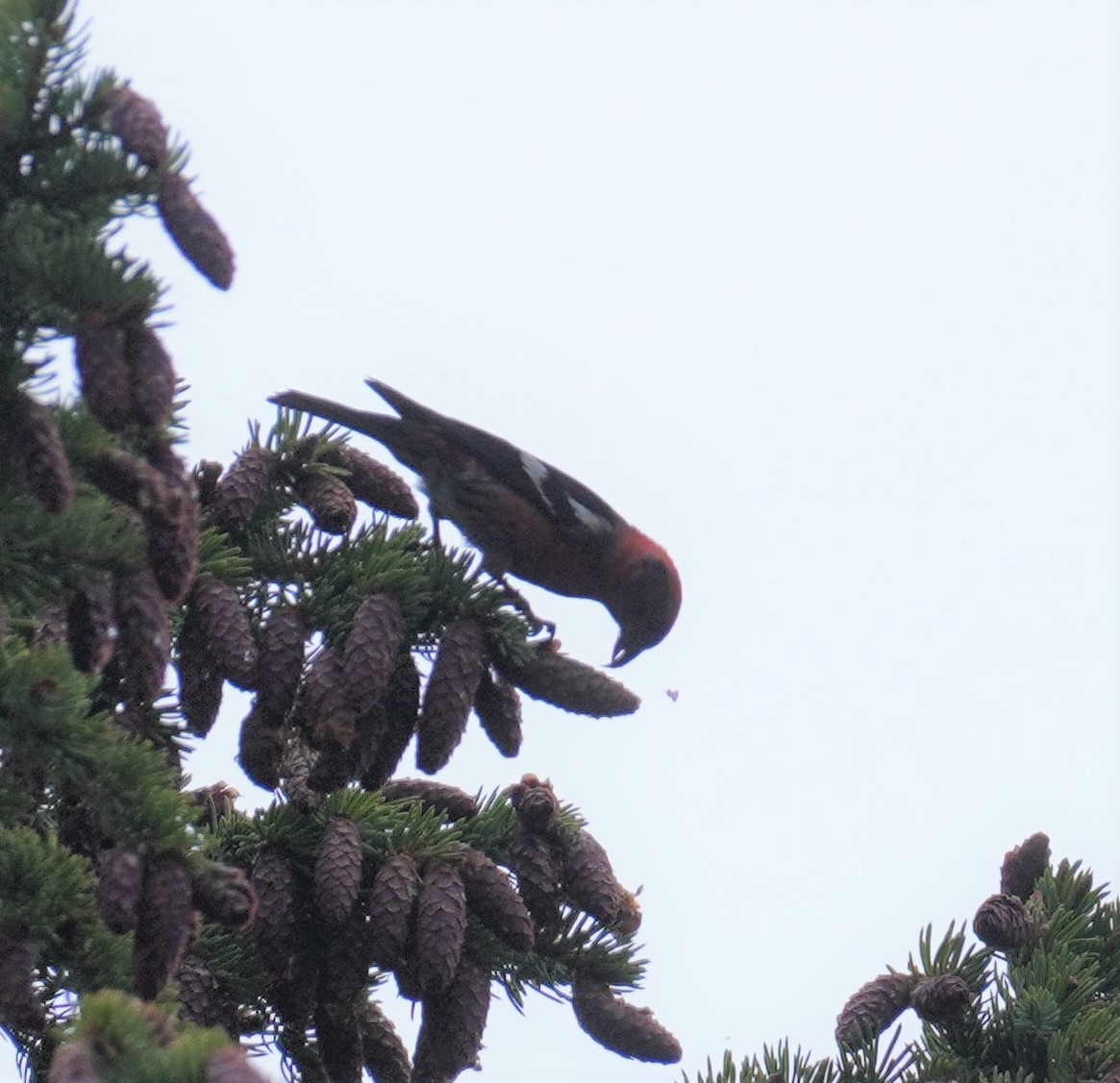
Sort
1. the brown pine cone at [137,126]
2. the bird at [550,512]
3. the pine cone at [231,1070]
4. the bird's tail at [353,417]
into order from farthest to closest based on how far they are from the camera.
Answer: the bird at [550,512] → the bird's tail at [353,417] → the brown pine cone at [137,126] → the pine cone at [231,1070]

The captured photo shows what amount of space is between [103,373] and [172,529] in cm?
19

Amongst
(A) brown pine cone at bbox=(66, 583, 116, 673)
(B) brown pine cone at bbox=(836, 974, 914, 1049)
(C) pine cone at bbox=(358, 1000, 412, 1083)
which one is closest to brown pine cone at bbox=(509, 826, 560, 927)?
(C) pine cone at bbox=(358, 1000, 412, 1083)

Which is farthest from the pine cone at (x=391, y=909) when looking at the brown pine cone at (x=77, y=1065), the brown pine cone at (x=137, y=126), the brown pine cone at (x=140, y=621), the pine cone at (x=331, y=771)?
the brown pine cone at (x=137, y=126)

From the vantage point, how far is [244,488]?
2527 mm

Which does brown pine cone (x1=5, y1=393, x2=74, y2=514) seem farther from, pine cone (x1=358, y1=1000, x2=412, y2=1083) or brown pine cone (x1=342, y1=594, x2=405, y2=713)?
pine cone (x1=358, y1=1000, x2=412, y2=1083)

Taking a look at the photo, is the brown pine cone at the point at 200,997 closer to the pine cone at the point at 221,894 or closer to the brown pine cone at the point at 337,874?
the brown pine cone at the point at 337,874

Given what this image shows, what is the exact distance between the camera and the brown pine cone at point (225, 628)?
2.18 metres

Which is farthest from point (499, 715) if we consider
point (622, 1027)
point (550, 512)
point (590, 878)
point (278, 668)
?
point (550, 512)

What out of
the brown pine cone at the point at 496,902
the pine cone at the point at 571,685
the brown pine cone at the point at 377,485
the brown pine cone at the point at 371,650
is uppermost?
the brown pine cone at the point at 377,485

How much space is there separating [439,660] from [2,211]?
118 centimetres

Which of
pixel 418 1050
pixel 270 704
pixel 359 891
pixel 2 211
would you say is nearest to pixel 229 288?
pixel 2 211

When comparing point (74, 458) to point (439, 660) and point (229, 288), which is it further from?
point (439, 660)

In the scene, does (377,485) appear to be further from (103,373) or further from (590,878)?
(103,373)

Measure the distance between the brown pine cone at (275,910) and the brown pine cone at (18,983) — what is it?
0.41 metres
